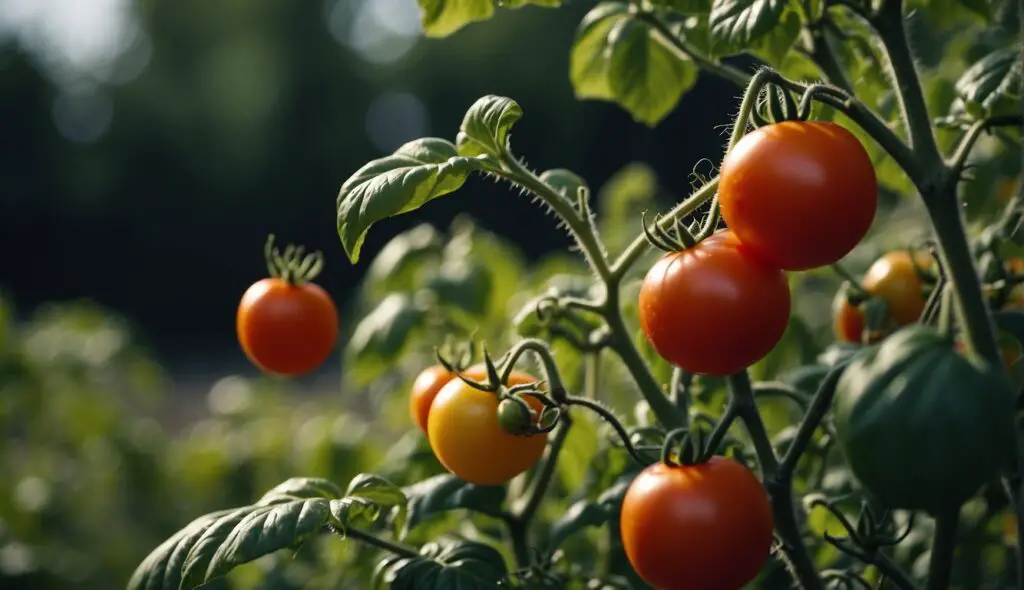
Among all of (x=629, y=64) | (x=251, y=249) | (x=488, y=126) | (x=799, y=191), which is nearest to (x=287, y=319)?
(x=488, y=126)

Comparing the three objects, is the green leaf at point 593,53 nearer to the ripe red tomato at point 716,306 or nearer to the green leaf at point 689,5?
the green leaf at point 689,5

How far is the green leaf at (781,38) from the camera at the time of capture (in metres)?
1.38

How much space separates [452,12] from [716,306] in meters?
0.74

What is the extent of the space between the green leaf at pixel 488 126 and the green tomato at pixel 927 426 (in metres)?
0.55

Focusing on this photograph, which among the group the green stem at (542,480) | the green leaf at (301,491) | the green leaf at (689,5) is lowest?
the green stem at (542,480)

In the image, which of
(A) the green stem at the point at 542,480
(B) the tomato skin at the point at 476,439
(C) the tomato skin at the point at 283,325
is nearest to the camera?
(B) the tomato skin at the point at 476,439

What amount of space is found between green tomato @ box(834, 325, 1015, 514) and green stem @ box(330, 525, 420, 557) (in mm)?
658

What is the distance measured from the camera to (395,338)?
6.93ft

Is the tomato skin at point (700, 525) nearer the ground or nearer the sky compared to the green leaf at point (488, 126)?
nearer the ground

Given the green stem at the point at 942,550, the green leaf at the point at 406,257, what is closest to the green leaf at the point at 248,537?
the green stem at the point at 942,550

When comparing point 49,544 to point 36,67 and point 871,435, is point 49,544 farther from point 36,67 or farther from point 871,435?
point 36,67

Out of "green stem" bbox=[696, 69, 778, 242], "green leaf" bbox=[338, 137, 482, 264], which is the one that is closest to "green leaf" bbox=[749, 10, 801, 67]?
"green stem" bbox=[696, 69, 778, 242]

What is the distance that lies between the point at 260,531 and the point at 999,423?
2.52ft

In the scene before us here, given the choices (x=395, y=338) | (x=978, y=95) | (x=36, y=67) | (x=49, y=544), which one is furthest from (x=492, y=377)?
(x=36, y=67)
